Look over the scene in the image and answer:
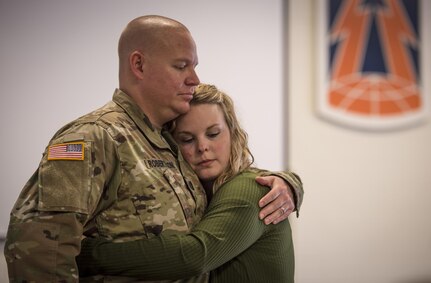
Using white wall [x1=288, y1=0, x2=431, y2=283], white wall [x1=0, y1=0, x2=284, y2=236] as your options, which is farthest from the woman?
white wall [x1=288, y1=0, x2=431, y2=283]

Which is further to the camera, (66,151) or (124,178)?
(124,178)

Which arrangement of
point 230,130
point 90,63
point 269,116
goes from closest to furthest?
point 230,130
point 90,63
point 269,116

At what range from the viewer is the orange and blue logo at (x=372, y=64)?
2.86m

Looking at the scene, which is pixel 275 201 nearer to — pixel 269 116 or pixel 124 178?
pixel 124 178

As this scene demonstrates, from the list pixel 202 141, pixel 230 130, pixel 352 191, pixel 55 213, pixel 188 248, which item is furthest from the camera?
pixel 352 191

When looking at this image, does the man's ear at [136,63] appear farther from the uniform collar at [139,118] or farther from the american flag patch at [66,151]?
the american flag patch at [66,151]

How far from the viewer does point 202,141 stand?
5.12ft

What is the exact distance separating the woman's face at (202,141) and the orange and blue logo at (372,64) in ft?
4.58

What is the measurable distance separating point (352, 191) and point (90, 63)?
1686mm

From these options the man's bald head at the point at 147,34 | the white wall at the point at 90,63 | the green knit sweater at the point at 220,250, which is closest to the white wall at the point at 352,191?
the white wall at the point at 90,63

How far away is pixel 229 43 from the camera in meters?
2.76

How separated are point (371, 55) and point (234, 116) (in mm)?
1592

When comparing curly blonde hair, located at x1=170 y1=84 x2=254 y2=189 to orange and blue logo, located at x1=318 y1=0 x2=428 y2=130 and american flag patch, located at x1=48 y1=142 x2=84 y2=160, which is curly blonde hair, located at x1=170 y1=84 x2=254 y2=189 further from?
orange and blue logo, located at x1=318 y1=0 x2=428 y2=130

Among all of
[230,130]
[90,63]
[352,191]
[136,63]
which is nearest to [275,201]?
[230,130]
